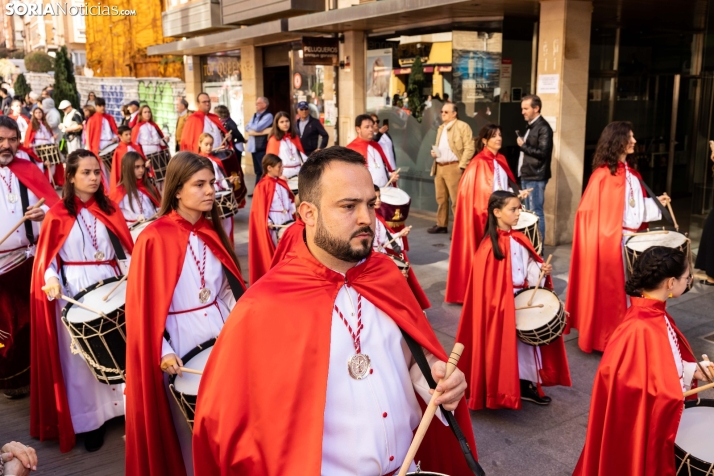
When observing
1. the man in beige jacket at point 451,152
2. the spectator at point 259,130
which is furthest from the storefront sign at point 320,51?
the man in beige jacket at point 451,152

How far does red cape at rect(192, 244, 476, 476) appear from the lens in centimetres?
243

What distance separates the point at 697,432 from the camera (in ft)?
11.5

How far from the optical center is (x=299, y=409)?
2.43 m

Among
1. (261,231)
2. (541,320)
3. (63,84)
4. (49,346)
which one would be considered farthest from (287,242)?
(63,84)

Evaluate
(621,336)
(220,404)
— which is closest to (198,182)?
(220,404)

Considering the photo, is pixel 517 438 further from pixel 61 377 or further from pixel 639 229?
pixel 61 377

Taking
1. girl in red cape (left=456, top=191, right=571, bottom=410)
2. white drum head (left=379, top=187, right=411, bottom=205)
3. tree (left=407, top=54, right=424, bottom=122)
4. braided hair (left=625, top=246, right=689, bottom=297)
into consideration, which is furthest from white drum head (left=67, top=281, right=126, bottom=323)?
tree (left=407, top=54, right=424, bottom=122)

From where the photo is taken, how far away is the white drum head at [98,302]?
14.0 feet

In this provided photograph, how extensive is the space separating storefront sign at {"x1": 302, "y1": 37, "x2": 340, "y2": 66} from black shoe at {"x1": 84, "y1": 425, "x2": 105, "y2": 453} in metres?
10.4

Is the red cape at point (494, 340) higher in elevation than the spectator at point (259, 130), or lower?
lower

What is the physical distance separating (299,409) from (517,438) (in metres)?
3.05

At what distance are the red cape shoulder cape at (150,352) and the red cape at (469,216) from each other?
4.60 meters

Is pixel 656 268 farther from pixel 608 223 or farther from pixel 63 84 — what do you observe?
pixel 63 84

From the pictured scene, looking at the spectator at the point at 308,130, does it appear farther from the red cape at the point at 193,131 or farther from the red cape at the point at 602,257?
the red cape at the point at 602,257
